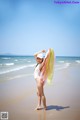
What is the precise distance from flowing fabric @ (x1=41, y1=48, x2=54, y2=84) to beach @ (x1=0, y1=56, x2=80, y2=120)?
0.05 m

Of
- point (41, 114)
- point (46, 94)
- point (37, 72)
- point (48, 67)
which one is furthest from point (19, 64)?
point (41, 114)

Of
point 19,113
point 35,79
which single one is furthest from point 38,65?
point 19,113

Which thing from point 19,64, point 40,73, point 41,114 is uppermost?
point 19,64

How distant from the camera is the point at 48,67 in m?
3.09

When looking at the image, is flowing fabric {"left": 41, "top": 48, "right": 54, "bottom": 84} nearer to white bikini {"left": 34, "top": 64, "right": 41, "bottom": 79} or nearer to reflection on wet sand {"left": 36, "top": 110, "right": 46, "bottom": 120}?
white bikini {"left": 34, "top": 64, "right": 41, "bottom": 79}

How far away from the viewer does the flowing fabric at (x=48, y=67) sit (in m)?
3.07

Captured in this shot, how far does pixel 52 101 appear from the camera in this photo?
3.09 metres

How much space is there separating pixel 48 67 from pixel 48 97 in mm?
339

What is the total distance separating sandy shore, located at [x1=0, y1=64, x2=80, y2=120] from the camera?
306 centimetres

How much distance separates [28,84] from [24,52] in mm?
365

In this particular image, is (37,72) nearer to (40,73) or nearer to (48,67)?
(40,73)

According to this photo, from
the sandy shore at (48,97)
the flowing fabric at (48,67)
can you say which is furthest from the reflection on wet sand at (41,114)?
the flowing fabric at (48,67)

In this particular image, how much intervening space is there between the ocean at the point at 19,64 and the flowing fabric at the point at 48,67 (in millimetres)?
57

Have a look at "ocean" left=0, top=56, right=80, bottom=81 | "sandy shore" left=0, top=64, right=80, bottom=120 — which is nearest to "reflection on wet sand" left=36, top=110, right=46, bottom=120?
"sandy shore" left=0, top=64, right=80, bottom=120
